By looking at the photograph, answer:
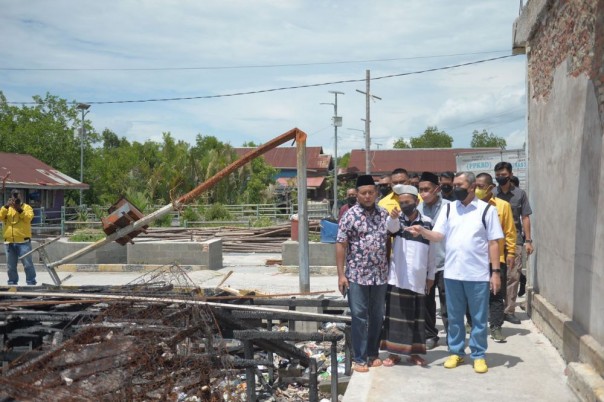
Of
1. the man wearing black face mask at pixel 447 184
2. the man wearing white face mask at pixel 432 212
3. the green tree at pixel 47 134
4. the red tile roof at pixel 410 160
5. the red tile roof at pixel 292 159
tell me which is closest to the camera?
the man wearing white face mask at pixel 432 212

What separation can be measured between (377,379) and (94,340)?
8.45 ft

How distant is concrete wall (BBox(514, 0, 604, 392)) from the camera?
4.88m

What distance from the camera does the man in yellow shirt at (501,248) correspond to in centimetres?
656

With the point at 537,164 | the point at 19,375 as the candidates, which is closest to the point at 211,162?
the point at 537,164

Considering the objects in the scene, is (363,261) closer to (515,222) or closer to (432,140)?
(515,222)

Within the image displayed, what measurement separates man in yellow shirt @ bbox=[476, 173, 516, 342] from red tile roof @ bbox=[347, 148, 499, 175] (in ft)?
151

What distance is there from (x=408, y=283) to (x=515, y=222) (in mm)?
2643

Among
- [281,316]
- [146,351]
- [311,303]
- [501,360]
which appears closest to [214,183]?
[311,303]

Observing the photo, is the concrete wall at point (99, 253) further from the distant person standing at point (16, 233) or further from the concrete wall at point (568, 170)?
the concrete wall at point (568, 170)

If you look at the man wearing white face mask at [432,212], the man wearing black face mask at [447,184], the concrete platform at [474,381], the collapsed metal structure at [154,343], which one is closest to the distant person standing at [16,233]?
the collapsed metal structure at [154,343]

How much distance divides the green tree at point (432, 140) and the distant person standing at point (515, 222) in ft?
283

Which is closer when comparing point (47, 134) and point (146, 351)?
point (146, 351)

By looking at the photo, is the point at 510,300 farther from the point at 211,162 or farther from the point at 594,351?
the point at 211,162

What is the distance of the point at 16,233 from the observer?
472 inches
